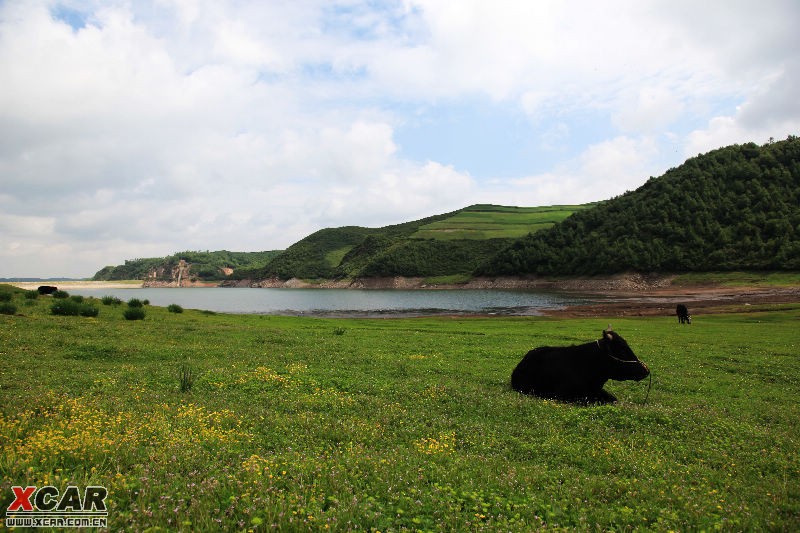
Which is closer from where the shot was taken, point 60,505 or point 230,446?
point 60,505

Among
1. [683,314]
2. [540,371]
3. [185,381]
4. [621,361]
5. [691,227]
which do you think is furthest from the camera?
[691,227]

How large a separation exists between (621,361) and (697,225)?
132 m

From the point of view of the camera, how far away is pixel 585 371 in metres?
13.2

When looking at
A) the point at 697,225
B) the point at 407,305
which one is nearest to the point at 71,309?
the point at 407,305

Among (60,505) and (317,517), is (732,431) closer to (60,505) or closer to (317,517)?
(317,517)

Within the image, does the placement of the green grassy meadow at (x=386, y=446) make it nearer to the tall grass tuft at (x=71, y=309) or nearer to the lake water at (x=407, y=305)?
the tall grass tuft at (x=71, y=309)

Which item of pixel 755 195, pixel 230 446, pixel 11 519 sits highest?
pixel 755 195

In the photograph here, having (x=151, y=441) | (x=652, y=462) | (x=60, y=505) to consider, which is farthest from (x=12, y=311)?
(x=652, y=462)

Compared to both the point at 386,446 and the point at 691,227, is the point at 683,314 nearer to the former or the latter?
the point at 386,446

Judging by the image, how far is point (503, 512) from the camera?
598 cm

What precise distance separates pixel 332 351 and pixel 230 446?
13835 millimetres

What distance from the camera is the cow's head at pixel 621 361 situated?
41.2 ft

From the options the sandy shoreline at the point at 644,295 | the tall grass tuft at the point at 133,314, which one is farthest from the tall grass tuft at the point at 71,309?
the sandy shoreline at the point at 644,295

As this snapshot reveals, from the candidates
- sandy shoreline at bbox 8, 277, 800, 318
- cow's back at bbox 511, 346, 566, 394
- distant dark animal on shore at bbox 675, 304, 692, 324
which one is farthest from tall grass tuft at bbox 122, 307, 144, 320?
distant dark animal on shore at bbox 675, 304, 692, 324
